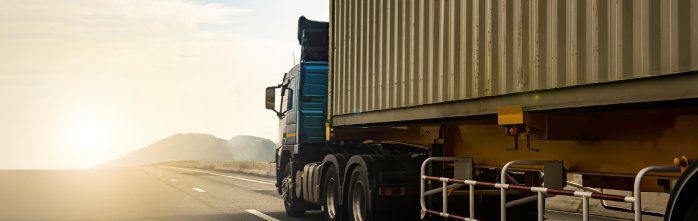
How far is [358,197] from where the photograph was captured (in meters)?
9.80

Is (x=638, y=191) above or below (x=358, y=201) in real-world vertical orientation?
above

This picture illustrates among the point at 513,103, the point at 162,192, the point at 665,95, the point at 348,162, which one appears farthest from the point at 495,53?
the point at 162,192

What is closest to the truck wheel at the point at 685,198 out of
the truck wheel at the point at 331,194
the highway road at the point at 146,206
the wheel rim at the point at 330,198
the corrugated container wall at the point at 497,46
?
the corrugated container wall at the point at 497,46

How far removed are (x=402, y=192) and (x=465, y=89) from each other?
236 cm

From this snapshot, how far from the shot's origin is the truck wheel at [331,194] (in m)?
10.5

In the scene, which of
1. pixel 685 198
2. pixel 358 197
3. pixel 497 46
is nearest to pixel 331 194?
pixel 358 197

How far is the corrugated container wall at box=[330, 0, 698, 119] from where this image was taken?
15.6 ft

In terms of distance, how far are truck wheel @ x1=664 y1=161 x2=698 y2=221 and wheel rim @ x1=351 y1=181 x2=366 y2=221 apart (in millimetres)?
5355

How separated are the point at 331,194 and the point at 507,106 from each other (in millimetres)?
5338

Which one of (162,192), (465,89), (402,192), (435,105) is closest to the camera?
(465,89)

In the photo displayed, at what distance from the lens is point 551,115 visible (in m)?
6.15

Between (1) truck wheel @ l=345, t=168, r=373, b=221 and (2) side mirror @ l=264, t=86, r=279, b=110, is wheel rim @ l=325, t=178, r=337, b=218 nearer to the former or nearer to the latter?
(1) truck wheel @ l=345, t=168, r=373, b=221

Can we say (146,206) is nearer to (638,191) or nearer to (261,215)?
(261,215)

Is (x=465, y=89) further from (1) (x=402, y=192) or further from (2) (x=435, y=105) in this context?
(1) (x=402, y=192)
